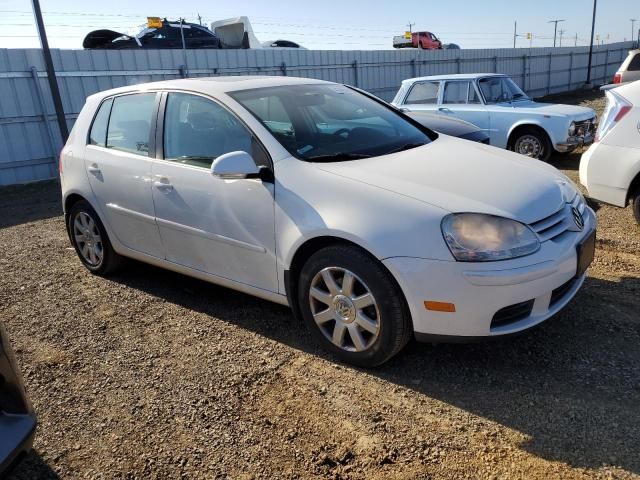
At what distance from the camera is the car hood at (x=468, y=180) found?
2.75 meters

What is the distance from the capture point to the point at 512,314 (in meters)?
2.72

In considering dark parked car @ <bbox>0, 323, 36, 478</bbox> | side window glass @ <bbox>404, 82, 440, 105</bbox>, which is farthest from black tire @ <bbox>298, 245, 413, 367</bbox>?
side window glass @ <bbox>404, 82, 440, 105</bbox>

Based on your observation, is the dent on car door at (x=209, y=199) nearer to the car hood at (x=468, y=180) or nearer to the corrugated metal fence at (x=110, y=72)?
the car hood at (x=468, y=180)

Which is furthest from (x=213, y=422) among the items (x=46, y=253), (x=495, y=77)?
(x=495, y=77)

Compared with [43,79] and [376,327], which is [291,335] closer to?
[376,327]

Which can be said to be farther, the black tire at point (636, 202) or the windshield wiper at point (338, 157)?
the black tire at point (636, 202)

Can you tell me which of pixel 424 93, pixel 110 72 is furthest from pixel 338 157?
pixel 110 72

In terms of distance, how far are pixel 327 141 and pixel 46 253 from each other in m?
3.97

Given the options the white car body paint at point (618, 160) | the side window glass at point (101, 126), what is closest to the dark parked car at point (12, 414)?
the side window glass at point (101, 126)

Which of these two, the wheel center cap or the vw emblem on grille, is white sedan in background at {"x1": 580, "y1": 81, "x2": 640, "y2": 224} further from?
the wheel center cap

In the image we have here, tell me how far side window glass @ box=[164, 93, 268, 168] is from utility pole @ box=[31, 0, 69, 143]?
7.59 meters

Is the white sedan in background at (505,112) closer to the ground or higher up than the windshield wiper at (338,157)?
closer to the ground

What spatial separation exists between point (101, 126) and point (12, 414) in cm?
298

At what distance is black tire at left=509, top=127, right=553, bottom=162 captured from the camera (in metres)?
8.68
